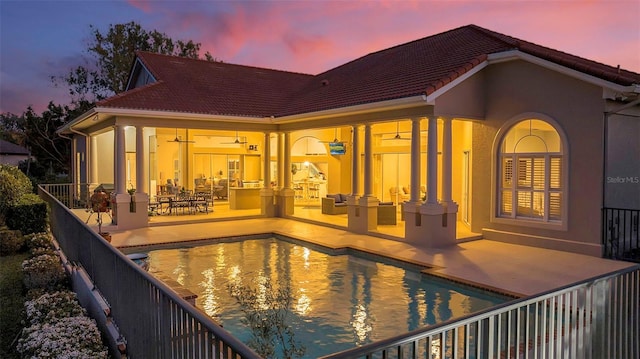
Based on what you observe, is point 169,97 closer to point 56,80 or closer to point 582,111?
point 582,111

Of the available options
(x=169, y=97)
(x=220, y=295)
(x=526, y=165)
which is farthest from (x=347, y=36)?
(x=220, y=295)

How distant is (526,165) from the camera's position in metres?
15.0

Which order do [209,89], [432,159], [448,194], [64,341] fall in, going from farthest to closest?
[209,89], [448,194], [432,159], [64,341]

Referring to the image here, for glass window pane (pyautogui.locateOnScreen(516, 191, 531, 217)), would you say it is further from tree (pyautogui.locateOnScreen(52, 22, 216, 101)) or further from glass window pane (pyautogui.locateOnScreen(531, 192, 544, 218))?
tree (pyautogui.locateOnScreen(52, 22, 216, 101))

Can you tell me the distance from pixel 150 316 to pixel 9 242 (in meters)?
12.0

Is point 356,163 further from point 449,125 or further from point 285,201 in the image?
point 285,201

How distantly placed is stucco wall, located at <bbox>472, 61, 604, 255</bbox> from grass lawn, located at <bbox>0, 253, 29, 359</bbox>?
1341 centimetres

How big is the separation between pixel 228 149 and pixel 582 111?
19.8 meters

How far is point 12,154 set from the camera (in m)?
47.6

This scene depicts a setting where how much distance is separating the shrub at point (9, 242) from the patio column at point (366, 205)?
1091 centimetres

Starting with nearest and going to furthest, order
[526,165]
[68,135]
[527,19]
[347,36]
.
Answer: [526,165]
[527,19]
[347,36]
[68,135]

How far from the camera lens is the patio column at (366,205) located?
17.5 metres

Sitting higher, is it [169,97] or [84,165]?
[169,97]

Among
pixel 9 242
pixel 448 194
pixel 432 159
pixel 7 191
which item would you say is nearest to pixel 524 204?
pixel 448 194
